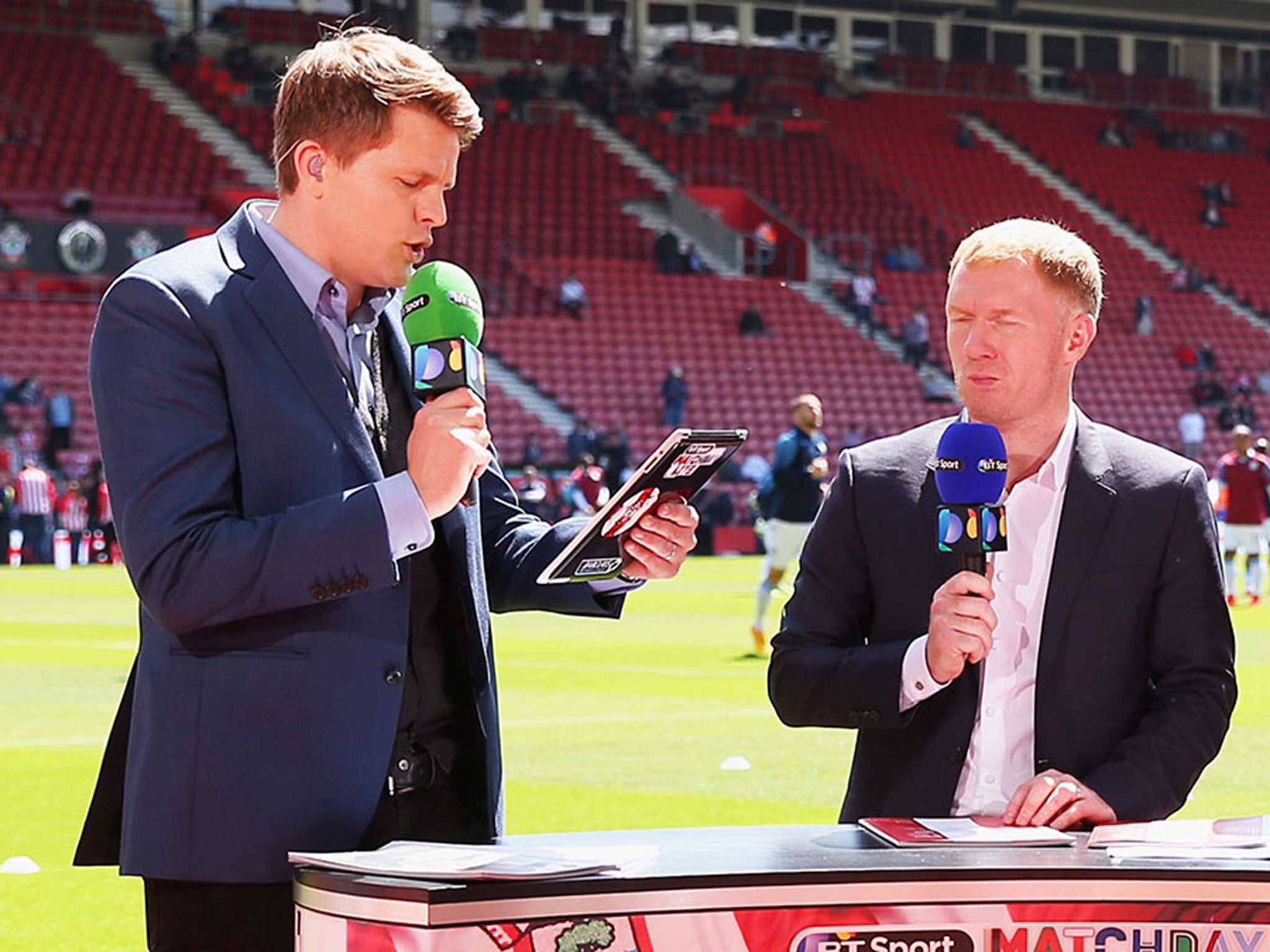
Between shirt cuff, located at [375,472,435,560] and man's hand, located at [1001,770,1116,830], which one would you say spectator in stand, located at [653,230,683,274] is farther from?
shirt cuff, located at [375,472,435,560]

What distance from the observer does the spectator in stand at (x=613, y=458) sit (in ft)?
119

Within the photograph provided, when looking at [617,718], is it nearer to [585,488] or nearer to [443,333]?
[443,333]

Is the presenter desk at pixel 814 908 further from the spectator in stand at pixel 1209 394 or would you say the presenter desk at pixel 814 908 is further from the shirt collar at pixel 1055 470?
the spectator in stand at pixel 1209 394

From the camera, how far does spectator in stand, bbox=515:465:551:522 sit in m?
34.8

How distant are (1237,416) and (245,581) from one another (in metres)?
42.4

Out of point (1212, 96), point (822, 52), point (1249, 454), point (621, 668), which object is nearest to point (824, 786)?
point (621, 668)

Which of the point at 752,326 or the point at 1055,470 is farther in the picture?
the point at 752,326

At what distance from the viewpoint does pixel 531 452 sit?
36406 mm

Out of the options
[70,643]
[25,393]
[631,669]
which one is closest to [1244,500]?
[631,669]

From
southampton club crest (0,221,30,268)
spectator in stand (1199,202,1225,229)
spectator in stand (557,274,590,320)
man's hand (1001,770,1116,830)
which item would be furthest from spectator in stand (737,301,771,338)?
man's hand (1001,770,1116,830)

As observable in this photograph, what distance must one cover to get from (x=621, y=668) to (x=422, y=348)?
13.8 meters

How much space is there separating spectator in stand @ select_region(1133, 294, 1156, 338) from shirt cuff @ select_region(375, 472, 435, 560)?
44512 mm

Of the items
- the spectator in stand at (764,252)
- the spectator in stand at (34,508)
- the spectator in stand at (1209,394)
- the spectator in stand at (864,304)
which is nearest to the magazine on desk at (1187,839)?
the spectator in stand at (34,508)

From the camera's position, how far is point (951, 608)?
3740 millimetres
